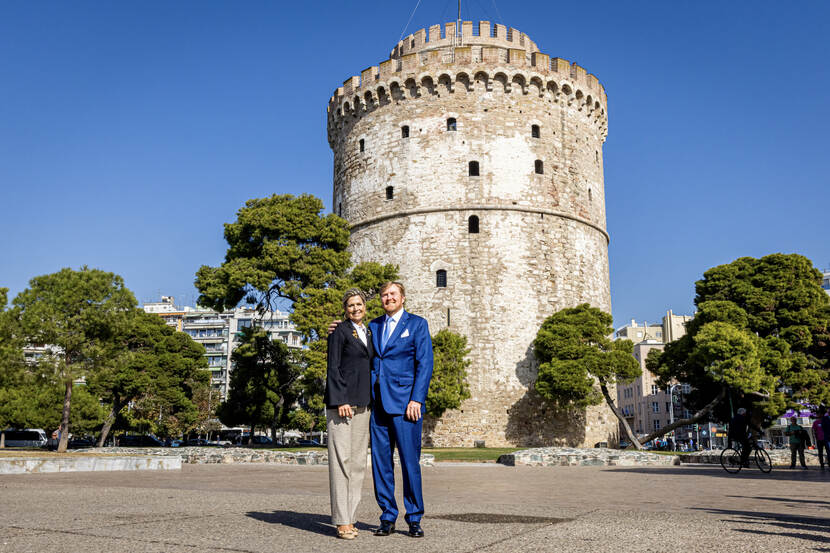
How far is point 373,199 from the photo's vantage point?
103 feet

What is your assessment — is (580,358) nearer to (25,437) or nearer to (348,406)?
(348,406)

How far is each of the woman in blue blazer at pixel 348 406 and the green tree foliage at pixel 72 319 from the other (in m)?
18.1

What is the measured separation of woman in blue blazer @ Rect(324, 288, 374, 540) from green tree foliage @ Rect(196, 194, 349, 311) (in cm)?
2000

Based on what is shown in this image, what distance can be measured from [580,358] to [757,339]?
614 cm

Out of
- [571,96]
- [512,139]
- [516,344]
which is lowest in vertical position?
[516,344]

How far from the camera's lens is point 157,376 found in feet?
123

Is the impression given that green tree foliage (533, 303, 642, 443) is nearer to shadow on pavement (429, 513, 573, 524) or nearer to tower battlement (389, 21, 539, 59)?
tower battlement (389, 21, 539, 59)

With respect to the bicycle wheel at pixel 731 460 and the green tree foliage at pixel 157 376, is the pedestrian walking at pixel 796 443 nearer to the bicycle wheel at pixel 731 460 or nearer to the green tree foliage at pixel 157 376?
the bicycle wheel at pixel 731 460

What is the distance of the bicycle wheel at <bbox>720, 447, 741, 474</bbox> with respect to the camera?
1389cm

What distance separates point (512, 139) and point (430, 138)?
3438 mm

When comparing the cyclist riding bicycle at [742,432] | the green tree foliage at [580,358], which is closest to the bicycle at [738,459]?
the cyclist riding bicycle at [742,432]

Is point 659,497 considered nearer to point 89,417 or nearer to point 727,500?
point 727,500

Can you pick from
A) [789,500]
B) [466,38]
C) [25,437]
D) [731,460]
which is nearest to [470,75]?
[466,38]

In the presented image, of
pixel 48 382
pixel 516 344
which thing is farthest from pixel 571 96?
pixel 48 382
